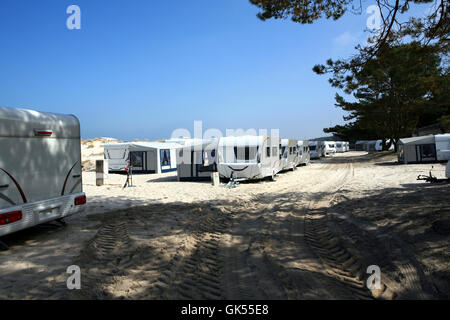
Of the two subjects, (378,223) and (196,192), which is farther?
(196,192)

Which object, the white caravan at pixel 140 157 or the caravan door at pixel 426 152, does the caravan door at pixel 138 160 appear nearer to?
the white caravan at pixel 140 157

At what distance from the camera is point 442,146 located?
17.6 m

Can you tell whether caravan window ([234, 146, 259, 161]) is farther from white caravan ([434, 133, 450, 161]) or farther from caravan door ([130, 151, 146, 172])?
white caravan ([434, 133, 450, 161])

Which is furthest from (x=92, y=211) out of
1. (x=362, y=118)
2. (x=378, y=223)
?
(x=362, y=118)

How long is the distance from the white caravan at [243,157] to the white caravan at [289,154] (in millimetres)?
4230

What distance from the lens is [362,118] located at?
3189cm

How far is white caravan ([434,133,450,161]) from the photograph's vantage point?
17.4m

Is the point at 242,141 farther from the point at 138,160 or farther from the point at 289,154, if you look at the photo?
the point at 138,160

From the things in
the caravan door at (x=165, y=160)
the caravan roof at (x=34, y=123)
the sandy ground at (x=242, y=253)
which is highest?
the caravan roof at (x=34, y=123)

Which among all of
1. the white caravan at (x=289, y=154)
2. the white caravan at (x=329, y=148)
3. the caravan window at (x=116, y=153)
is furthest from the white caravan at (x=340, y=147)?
the caravan window at (x=116, y=153)

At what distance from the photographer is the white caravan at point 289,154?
56.3 feet

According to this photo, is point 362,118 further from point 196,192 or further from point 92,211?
point 92,211

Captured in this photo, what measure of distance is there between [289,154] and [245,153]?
6517mm
